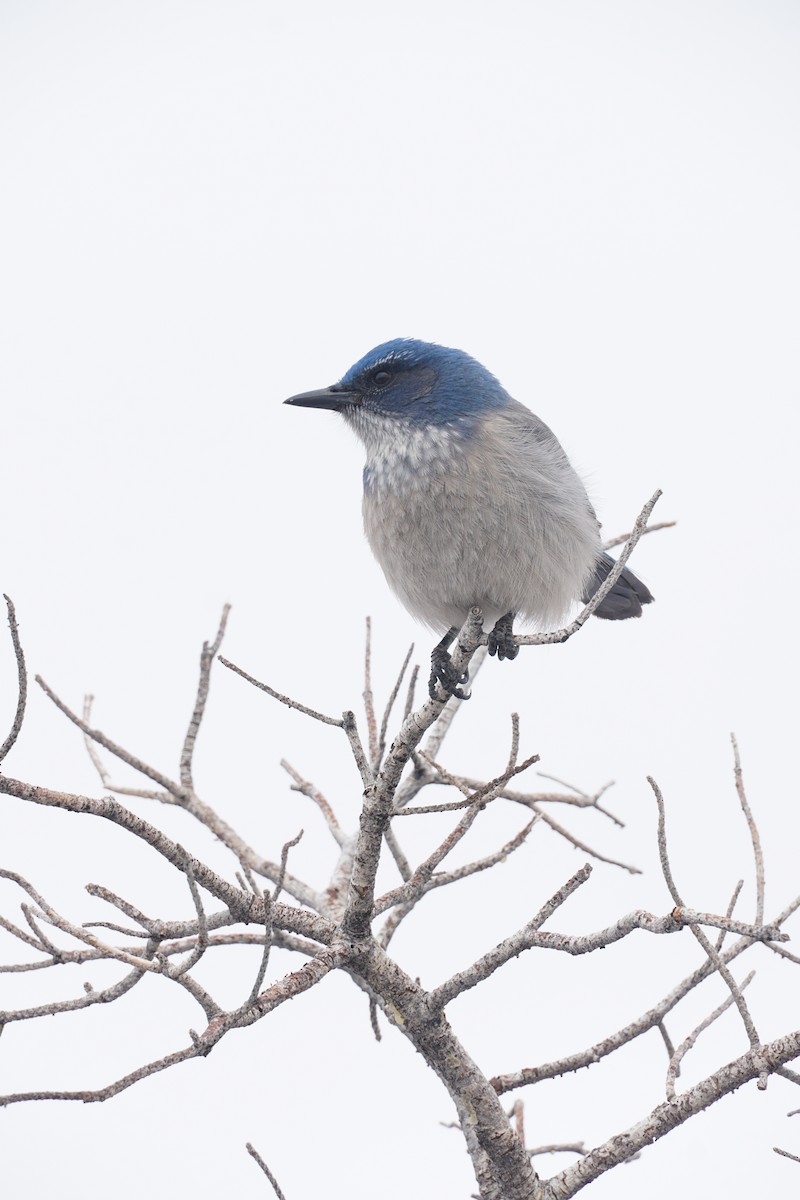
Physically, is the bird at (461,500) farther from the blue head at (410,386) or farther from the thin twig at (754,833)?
the thin twig at (754,833)

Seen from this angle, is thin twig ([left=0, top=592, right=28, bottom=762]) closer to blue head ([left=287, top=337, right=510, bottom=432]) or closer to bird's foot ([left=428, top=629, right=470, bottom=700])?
bird's foot ([left=428, top=629, right=470, bottom=700])

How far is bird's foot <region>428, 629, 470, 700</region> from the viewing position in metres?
4.73

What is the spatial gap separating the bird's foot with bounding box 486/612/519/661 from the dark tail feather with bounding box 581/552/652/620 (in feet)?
3.76

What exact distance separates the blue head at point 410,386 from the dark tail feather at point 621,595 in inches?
41.9

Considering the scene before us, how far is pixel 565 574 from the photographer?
5.17 meters

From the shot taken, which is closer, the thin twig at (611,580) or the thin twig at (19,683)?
the thin twig at (19,683)

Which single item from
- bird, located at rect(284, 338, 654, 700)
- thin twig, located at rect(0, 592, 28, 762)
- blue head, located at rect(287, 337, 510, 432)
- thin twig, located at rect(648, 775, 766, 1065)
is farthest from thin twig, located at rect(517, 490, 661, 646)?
blue head, located at rect(287, 337, 510, 432)

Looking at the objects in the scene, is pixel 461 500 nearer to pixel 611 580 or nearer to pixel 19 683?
pixel 611 580

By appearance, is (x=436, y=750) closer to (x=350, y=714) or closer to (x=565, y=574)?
(x=565, y=574)

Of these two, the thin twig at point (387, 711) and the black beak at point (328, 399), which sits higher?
the black beak at point (328, 399)

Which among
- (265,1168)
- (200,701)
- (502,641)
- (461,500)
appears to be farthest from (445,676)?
(265,1168)

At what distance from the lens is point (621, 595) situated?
20.1ft

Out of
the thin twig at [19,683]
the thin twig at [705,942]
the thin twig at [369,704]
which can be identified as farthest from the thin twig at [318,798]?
the thin twig at [19,683]

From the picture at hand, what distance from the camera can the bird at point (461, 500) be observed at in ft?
16.1
